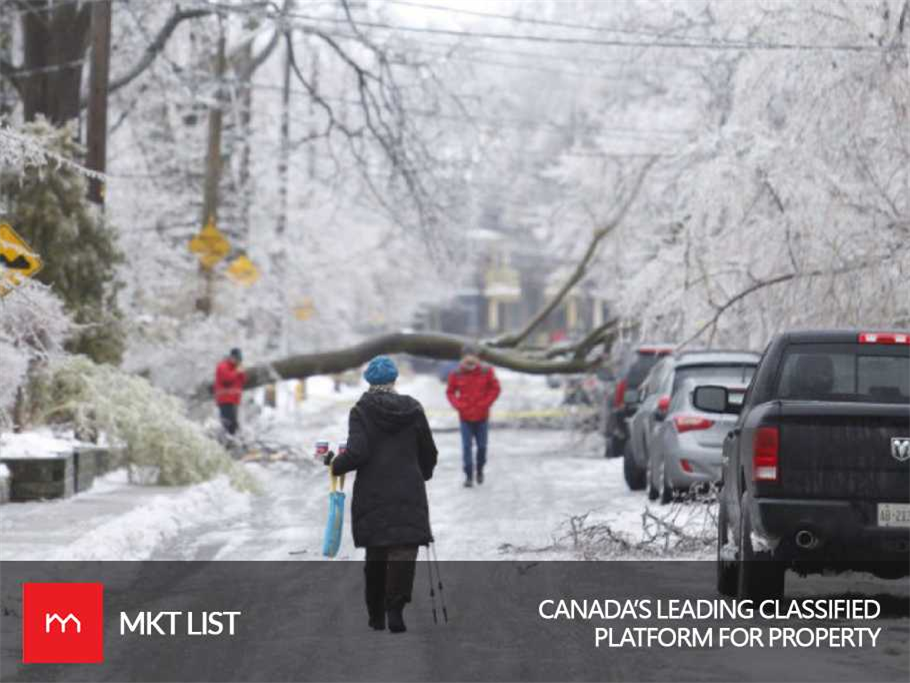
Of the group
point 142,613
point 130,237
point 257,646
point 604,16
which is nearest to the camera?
point 257,646

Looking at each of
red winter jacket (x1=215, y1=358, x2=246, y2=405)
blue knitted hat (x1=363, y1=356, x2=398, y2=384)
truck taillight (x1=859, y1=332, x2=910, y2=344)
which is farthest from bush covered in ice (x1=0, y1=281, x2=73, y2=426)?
red winter jacket (x1=215, y1=358, x2=246, y2=405)

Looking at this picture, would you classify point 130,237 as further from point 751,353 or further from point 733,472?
→ point 733,472

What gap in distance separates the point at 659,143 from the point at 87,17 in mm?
16877

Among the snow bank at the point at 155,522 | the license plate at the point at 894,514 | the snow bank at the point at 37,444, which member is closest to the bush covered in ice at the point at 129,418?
the snow bank at the point at 37,444

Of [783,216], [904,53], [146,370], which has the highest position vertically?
[904,53]

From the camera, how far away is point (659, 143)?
42.8 m

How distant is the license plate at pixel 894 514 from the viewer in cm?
1113

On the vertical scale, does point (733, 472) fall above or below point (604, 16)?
below

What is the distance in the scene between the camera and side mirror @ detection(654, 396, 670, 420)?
72.3 ft

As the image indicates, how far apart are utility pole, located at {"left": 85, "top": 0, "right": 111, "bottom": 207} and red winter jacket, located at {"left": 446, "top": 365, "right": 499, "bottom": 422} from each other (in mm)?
5529

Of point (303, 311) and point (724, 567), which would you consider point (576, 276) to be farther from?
point (724, 567)

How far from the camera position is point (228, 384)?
31.8 meters

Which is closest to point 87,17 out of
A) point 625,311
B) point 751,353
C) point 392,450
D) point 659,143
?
point 625,311

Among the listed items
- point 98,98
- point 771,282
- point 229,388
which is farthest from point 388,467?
point 229,388
